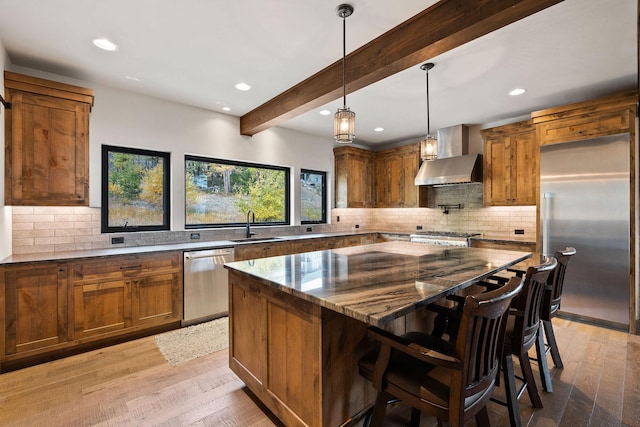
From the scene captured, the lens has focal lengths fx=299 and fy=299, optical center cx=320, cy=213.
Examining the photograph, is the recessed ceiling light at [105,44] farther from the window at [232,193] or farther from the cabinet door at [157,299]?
the cabinet door at [157,299]

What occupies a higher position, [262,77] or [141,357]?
[262,77]

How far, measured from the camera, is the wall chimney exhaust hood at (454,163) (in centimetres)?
473

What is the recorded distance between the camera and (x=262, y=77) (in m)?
3.17

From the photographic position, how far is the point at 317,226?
560 cm

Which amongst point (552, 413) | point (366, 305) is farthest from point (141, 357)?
point (552, 413)

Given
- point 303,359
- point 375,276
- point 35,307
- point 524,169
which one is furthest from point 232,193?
point 524,169

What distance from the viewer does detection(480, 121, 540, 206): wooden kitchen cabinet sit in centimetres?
423

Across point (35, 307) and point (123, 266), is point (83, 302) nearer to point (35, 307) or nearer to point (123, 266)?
point (35, 307)

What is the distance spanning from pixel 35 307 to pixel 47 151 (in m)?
1.43

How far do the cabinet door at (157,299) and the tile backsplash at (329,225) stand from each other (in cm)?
67

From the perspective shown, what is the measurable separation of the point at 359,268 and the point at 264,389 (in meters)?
1.00

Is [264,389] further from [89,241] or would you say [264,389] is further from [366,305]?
[89,241]

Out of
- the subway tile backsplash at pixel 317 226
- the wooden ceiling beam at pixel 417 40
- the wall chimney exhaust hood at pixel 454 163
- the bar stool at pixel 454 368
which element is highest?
the wooden ceiling beam at pixel 417 40

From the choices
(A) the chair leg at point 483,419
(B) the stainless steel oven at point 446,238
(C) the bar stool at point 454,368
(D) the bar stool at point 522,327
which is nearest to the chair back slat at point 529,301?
(D) the bar stool at point 522,327
